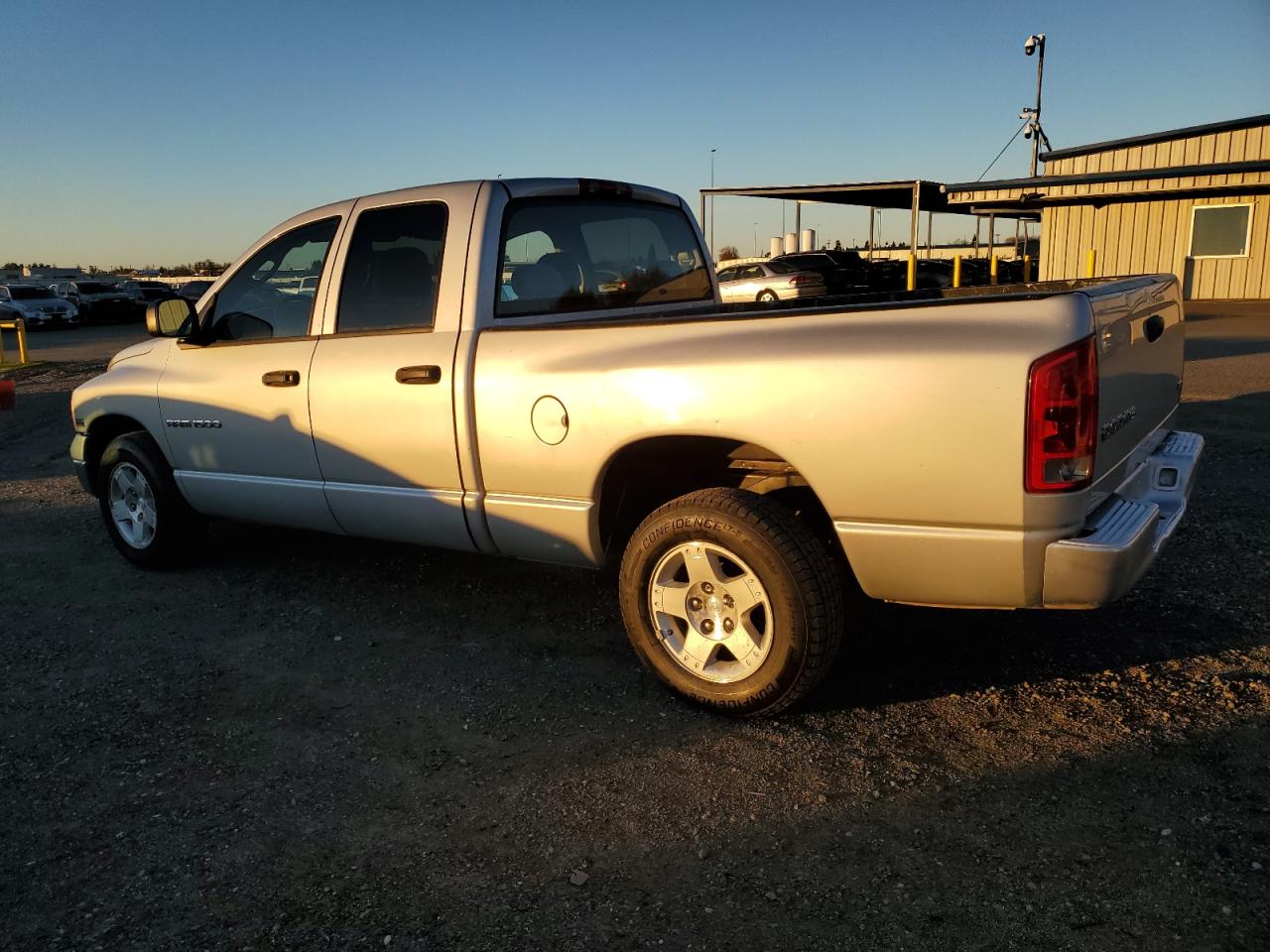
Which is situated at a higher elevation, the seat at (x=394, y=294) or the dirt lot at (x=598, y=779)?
the seat at (x=394, y=294)

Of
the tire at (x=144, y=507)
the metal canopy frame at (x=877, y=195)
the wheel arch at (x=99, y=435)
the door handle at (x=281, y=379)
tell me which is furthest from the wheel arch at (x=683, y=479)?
the metal canopy frame at (x=877, y=195)

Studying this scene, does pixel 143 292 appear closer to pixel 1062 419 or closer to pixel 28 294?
pixel 28 294

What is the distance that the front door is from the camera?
182 inches

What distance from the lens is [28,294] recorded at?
3148 centimetres

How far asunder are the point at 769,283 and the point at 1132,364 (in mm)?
20382

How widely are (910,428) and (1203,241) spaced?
77.3ft

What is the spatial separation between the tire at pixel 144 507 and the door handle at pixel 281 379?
1.10 meters

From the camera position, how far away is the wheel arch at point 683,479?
139 inches

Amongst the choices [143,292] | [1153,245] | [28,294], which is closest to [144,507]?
[1153,245]

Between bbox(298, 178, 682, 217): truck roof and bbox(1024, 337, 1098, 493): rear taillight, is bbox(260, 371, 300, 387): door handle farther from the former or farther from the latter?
bbox(1024, 337, 1098, 493): rear taillight

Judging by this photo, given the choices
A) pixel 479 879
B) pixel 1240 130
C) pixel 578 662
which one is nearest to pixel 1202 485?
pixel 578 662

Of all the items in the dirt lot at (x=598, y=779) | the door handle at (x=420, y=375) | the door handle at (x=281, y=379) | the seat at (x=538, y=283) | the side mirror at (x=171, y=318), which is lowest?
the dirt lot at (x=598, y=779)

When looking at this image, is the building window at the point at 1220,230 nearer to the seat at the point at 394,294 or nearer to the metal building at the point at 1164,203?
the metal building at the point at 1164,203

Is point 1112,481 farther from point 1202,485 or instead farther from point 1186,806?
point 1202,485
